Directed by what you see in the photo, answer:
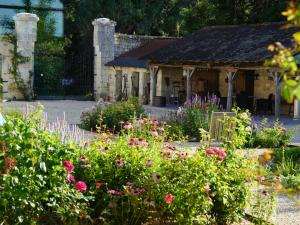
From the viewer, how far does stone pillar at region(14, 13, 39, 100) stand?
28.2 meters

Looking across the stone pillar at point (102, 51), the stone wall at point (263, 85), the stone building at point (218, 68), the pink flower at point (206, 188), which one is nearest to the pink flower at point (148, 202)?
the pink flower at point (206, 188)

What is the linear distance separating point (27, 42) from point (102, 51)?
340cm

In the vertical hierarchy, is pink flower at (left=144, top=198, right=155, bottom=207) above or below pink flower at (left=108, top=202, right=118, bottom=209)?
above

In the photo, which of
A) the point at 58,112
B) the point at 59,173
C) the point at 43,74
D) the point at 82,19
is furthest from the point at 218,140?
the point at 82,19

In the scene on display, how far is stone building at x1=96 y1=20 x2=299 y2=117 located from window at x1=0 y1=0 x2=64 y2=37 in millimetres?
6361

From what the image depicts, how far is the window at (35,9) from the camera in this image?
33.6 meters

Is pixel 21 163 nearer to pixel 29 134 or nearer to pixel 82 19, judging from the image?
pixel 29 134

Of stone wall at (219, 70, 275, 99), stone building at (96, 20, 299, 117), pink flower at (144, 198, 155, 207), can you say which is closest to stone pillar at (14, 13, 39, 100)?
stone building at (96, 20, 299, 117)

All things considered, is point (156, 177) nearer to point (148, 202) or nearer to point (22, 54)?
point (148, 202)

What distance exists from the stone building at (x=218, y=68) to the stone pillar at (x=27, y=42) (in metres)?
3.34

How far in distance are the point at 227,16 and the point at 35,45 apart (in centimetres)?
898

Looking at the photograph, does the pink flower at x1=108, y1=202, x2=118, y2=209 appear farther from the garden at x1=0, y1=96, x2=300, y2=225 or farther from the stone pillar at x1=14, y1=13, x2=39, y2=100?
the stone pillar at x1=14, y1=13, x2=39, y2=100

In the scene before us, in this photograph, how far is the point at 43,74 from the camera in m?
29.2

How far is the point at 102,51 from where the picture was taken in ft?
97.0
